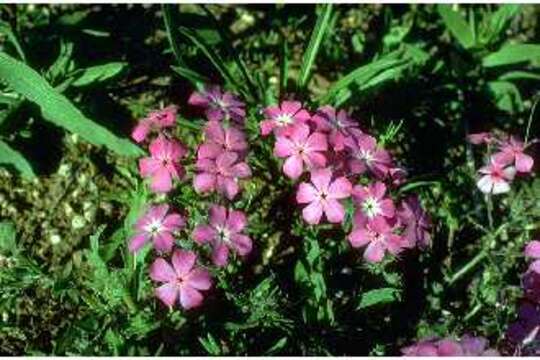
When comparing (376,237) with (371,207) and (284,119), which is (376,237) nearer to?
(371,207)

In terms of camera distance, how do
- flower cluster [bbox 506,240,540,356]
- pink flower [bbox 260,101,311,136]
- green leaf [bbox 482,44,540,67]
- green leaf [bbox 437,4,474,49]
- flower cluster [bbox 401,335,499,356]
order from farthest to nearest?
green leaf [bbox 437,4,474,49] < green leaf [bbox 482,44,540,67] < pink flower [bbox 260,101,311,136] < flower cluster [bbox 506,240,540,356] < flower cluster [bbox 401,335,499,356]

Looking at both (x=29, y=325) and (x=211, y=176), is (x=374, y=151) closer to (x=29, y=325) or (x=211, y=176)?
(x=211, y=176)

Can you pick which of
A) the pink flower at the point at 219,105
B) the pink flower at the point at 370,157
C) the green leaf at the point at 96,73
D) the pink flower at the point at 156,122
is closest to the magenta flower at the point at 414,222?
the pink flower at the point at 370,157

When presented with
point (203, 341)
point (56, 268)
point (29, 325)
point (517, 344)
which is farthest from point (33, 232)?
point (517, 344)

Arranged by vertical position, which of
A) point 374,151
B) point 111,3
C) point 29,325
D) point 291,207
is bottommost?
point 29,325

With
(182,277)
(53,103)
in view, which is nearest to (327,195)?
(182,277)

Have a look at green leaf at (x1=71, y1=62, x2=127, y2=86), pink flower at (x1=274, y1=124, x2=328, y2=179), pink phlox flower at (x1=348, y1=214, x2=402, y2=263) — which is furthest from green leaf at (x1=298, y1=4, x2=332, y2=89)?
pink phlox flower at (x1=348, y1=214, x2=402, y2=263)

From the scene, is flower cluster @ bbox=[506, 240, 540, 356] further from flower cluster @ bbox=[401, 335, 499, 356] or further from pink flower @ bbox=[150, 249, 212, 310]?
pink flower @ bbox=[150, 249, 212, 310]
